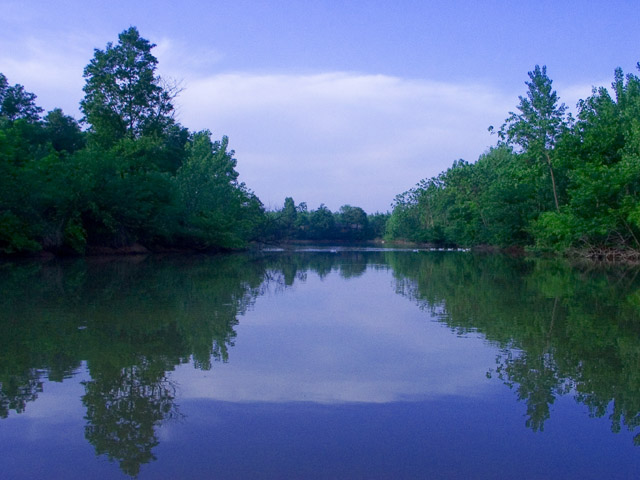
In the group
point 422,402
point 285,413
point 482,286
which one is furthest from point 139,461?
point 482,286

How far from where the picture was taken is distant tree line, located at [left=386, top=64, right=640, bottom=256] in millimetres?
30922

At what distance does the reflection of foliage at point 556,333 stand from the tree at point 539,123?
77.9 ft

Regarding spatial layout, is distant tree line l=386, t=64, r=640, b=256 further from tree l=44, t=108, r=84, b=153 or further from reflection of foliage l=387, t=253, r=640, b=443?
tree l=44, t=108, r=84, b=153

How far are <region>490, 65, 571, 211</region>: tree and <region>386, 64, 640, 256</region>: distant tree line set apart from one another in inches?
2.6

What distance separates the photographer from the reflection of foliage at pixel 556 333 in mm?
5617

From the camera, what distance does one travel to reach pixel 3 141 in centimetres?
2752

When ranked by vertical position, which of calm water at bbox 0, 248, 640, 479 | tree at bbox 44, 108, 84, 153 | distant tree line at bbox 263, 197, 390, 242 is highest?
tree at bbox 44, 108, 84, 153

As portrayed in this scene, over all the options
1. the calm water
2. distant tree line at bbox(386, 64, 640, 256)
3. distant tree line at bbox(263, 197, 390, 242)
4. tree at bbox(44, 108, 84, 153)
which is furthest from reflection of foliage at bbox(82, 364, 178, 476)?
distant tree line at bbox(263, 197, 390, 242)

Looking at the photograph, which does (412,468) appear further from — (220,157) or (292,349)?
(220,157)

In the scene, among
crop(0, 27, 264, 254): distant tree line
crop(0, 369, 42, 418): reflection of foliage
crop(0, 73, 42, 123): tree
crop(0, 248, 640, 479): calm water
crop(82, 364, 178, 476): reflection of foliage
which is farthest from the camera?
crop(0, 73, 42, 123): tree

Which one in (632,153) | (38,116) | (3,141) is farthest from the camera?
(38,116)

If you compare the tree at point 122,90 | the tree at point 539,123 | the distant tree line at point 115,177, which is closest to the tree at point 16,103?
the distant tree line at point 115,177

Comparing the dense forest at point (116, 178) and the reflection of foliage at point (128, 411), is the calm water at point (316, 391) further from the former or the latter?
the dense forest at point (116, 178)

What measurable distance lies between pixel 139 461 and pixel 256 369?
2.70 m
